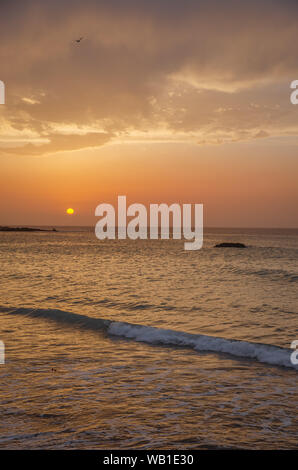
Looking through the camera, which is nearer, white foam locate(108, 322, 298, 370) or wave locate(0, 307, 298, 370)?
white foam locate(108, 322, 298, 370)

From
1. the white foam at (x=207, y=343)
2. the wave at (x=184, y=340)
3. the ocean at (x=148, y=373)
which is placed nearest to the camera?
the ocean at (x=148, y=373)

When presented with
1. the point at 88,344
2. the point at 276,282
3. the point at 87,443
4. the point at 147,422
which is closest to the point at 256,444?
the point at 147,422

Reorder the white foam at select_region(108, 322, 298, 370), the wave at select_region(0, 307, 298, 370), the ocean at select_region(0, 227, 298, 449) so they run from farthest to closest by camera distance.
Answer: the wave at select_region(0, 307, 298, 370) → the white foam at select_region(108, 322, 298, 370) → the ocean at select_region(0, 227, 298, 449)

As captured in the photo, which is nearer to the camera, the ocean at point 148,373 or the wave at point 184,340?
the ocean at point 148,373

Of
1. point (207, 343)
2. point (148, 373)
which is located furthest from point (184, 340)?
point (148, 373)

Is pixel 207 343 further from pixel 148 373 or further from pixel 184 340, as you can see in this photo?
pixel 148 373

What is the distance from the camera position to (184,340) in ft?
47.6

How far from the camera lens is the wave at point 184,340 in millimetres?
12609

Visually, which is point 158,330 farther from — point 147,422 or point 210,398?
point 147,422

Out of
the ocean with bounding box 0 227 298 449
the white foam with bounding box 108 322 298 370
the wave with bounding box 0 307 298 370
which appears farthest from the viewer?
the wave with bounding box 0 307 298 370

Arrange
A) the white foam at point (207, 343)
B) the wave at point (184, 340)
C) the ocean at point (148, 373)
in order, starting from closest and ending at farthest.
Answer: the ocean at point (148, 373) < the white foam at point (207, 343) < the wave at point (184, 340)

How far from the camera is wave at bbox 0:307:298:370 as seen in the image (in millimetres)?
12609

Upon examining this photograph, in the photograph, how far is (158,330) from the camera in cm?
1584

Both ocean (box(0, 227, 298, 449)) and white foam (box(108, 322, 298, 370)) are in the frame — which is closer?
ocean (box(0, 227, 298, 449))
